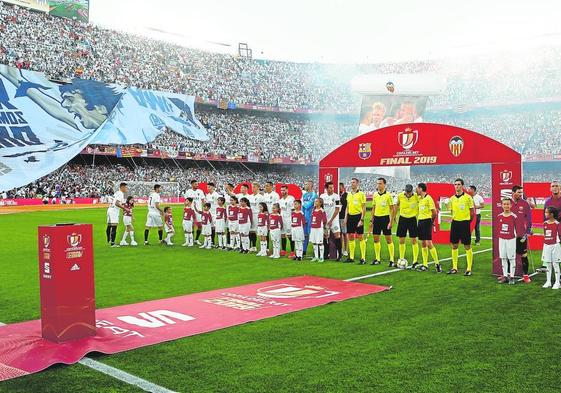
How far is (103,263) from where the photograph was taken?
1348 centimetres

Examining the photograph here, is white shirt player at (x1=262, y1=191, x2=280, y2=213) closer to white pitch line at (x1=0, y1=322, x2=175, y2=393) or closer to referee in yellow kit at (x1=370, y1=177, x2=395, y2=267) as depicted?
referee in yellow kit at (x1=370, y1=177, x2=395, y2=267)

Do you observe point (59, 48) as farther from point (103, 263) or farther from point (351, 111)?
point (103, 263)

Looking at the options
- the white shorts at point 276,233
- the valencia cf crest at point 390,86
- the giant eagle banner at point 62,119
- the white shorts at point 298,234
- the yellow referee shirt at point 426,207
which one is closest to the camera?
the yellow referee shirt at point 426,207

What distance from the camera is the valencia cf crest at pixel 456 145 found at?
39.8 feet

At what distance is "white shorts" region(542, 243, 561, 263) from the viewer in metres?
9.88

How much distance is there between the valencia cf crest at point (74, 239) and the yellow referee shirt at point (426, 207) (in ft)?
25.8

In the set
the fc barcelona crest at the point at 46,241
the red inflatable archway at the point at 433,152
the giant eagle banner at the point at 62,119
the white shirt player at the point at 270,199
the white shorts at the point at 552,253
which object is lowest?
the white shorts at the point at 552,253

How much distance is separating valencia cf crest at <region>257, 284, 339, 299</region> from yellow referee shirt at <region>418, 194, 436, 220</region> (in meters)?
3.44

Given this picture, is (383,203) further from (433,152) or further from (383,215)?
(433,152)

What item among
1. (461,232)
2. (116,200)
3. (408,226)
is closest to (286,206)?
(408,226)

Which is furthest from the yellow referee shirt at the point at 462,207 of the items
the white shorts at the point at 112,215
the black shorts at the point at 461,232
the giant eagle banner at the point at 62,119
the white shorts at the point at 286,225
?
the giant eagle banner at the point at 62,119

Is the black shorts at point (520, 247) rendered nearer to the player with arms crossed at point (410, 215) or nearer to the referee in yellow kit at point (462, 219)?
the referee in yellow kit at point (462, 219)

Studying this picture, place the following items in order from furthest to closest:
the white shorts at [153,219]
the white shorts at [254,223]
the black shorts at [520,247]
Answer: the white shorts at [153,219] → the white shorts at [254,223] → the black shorts at [520,247]

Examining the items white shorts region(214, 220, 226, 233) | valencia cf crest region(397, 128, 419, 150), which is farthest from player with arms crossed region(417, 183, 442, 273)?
white shorts region(214, 220, 226, 233)
